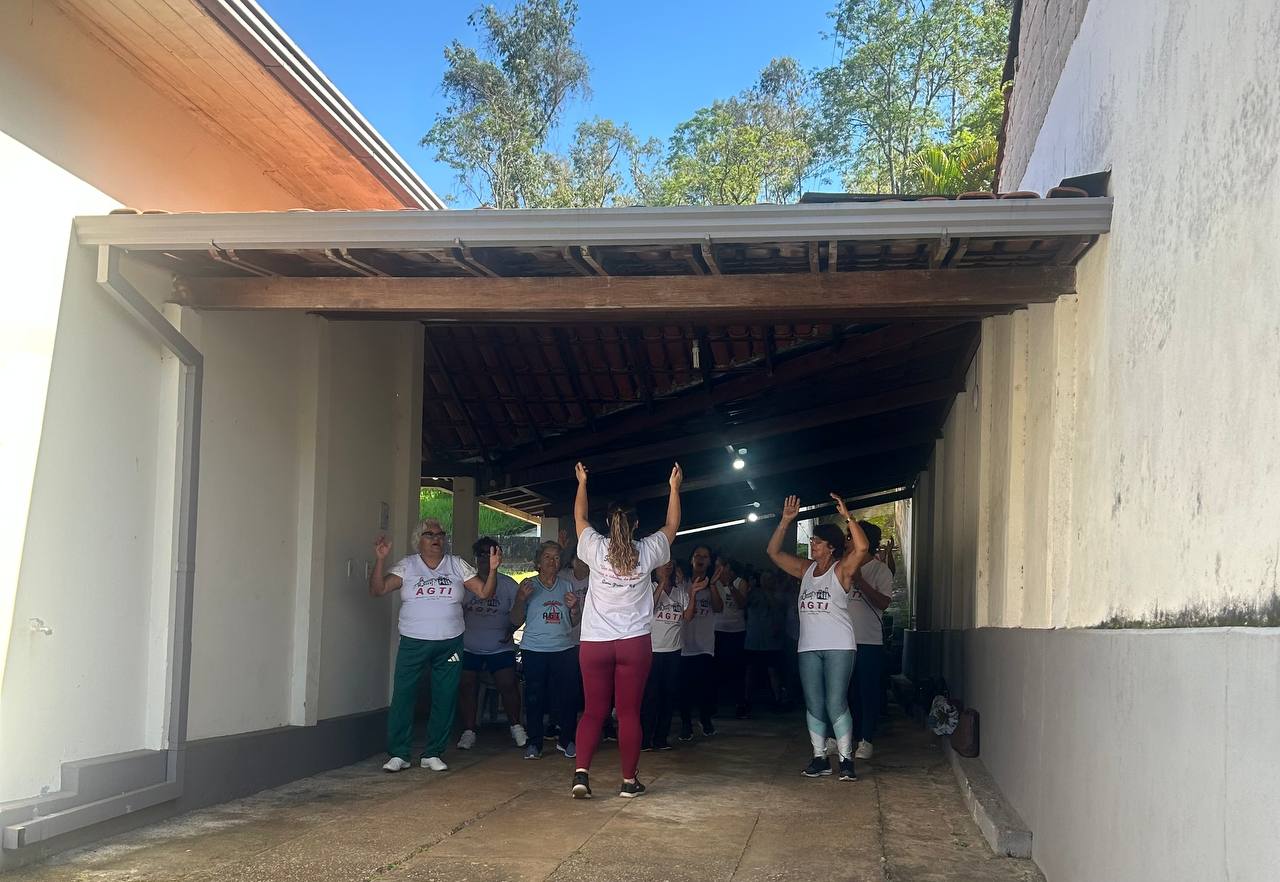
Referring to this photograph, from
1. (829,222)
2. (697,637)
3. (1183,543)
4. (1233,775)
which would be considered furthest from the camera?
(697,637)

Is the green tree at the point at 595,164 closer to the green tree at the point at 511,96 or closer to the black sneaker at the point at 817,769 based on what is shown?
the green tree at the point at 511,96

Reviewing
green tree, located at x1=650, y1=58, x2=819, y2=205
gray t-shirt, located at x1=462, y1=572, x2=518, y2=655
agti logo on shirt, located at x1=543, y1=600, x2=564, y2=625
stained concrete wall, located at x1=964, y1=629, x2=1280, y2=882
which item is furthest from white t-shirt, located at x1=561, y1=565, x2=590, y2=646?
green tree, located at x1=650, y1=58, x2=819, y2=205

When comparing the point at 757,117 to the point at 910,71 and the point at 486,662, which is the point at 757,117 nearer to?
the point at 910,71

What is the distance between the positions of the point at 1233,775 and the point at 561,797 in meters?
5.19

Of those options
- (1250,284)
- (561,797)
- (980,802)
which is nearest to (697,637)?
(561,797)

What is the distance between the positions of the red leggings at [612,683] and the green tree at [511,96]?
102 feet

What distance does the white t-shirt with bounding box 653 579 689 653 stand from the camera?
31.4ft

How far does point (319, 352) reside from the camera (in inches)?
334

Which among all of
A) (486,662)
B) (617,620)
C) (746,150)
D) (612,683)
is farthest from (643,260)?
(746,150)

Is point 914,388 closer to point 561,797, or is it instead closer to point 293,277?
point 561,797

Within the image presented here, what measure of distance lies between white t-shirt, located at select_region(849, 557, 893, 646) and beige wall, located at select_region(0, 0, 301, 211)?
5.35m

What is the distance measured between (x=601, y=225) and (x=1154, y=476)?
2.76 metres

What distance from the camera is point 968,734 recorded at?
8.50m

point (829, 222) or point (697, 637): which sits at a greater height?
point (829, 222)
